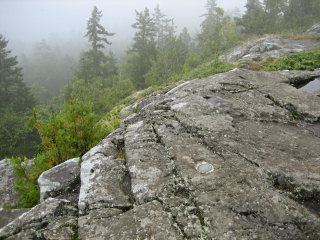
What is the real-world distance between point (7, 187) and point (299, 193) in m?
8.66

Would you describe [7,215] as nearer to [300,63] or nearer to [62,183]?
[62,183]

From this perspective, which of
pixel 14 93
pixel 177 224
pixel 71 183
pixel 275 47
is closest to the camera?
pixel 177 224

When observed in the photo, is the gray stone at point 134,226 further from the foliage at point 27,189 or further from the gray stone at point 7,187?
the gray stone at point 7,187

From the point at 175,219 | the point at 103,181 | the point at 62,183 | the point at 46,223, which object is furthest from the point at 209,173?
the point at 62,183

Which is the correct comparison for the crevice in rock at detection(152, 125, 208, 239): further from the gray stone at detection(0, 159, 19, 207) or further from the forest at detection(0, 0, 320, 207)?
the gray stone at detection(0, 159, 19, 207)

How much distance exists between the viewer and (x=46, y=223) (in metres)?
3.75

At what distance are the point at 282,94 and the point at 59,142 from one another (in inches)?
247

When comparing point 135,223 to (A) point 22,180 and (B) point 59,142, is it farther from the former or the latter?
(A) point 22,180

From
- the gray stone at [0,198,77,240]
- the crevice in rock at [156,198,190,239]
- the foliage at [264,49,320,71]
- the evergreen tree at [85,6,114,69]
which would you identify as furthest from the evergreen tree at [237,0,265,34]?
the gray stone at [0,198,77,240]

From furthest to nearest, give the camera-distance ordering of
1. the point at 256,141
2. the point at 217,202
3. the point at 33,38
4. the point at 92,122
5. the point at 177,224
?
the point at 33,38 → the point at 92,122 → the point at 256,141 → the point at 217,202 → the point at 177,224

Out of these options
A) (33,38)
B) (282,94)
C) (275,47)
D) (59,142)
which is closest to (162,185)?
(59,142)

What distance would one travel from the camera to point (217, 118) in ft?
20.0

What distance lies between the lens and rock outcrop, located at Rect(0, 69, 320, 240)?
11.3 ft

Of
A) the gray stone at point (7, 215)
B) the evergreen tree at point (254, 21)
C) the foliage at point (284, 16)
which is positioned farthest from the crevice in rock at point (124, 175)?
the evergreen tree at point (254, 21)
